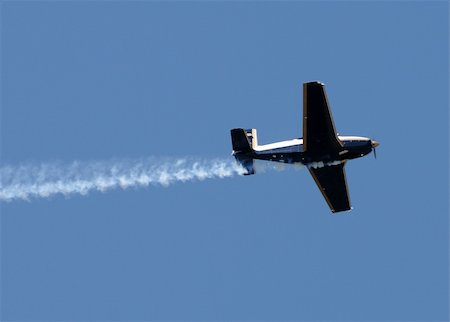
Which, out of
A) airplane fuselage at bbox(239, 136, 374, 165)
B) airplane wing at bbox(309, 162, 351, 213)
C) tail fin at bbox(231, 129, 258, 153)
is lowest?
airplane wing at bbox(309, 162, 351, 213)

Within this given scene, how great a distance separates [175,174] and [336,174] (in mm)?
10065

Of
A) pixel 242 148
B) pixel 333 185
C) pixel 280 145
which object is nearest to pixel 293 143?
pixel 280 145

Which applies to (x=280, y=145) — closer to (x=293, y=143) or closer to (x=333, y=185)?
(x=293, y=143)

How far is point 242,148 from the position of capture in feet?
176

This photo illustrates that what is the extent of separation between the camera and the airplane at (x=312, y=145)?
50.9 metres

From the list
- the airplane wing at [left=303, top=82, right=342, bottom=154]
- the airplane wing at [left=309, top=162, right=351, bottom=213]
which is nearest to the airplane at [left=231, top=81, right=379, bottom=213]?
the airplane wing at [left=303, top=82, right=342, bottom=154]

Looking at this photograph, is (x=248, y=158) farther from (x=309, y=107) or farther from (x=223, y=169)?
(x=309, y=107)

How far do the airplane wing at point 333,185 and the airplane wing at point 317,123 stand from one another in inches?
134

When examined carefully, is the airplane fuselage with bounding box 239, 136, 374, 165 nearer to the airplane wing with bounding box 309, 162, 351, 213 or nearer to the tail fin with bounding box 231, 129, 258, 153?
the tail fin with bounding box 231, 129, 258, 153

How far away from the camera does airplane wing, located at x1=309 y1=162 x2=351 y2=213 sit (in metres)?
56.4

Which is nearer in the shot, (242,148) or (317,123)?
(317,123)

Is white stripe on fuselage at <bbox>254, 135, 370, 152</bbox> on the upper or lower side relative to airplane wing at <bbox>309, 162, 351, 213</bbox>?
upper

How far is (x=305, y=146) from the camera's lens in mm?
52688

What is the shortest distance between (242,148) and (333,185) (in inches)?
281
